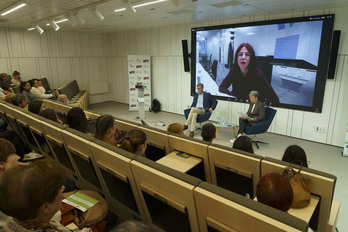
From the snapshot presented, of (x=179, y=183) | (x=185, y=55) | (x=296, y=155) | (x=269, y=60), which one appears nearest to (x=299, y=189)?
(x=296, y=155)

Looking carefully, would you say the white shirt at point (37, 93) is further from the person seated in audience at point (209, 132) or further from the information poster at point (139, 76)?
the person seated in audience at point (209, 132)

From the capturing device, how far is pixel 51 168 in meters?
1.13

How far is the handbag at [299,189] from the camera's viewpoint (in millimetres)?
1497

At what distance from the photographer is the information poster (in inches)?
356

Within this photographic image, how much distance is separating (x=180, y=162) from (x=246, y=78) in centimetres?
500

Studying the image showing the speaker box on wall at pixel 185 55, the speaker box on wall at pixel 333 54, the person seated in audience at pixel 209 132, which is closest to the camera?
the person seated in audience at pixel 209 132

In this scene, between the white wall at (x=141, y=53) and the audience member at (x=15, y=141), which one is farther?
the white wall at (x=141, y=53)

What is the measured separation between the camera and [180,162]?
216 centimetres

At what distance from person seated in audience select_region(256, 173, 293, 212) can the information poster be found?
804 cm

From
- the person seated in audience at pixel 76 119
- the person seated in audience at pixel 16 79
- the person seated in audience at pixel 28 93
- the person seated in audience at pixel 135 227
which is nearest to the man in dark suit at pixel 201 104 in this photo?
the person seated in audience at pixel 76 119

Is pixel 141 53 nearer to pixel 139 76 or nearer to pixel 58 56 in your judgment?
pixel 139 76

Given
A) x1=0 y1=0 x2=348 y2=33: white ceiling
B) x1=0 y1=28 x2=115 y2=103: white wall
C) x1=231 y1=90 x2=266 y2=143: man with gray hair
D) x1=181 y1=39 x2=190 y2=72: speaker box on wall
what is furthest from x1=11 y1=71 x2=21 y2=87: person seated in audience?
x1=231 y1=90 x2=266 y2=143: man with gray hair

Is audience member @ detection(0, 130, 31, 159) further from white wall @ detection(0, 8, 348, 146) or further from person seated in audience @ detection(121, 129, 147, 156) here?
white wall @ detection(0, 8, 348, 146)

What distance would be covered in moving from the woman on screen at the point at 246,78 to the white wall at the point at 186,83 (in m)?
0.42
